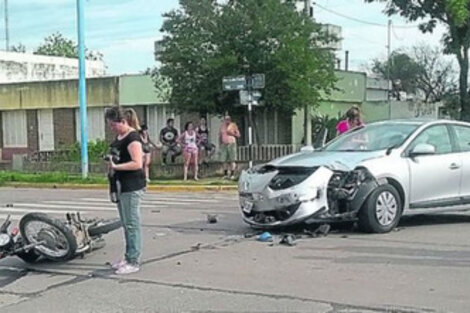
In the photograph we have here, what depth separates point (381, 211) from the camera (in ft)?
34.3

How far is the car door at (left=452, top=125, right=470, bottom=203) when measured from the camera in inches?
450

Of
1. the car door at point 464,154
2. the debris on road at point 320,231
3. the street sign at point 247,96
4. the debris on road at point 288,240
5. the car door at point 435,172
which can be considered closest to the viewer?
the debris on road at point 288,240

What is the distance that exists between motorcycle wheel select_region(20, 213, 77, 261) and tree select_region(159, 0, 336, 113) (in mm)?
15363

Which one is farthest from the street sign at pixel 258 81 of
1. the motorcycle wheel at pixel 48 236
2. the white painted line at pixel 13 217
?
the motorcycle wheel at pixel 48 236

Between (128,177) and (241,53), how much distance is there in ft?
54.5

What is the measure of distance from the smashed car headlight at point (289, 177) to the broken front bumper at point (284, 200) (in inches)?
1.7

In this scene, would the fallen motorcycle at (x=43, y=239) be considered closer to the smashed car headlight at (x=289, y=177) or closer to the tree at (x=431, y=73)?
the smashed car headlight at (x=289, y=177)

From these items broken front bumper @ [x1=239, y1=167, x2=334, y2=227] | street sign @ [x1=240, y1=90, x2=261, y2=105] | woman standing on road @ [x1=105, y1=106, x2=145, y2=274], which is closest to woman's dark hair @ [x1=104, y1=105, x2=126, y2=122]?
woman standing on road @ [x1=105, y1=106, x2=145, y2=274]

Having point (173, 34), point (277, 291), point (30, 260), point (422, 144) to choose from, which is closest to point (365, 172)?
point (422, 144)

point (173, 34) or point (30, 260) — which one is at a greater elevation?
point (173, 34)

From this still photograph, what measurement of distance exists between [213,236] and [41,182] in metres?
14.6

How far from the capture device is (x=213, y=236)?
10836mm

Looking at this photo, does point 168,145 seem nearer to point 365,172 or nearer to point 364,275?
point 365,172

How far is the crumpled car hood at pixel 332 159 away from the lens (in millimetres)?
10445
